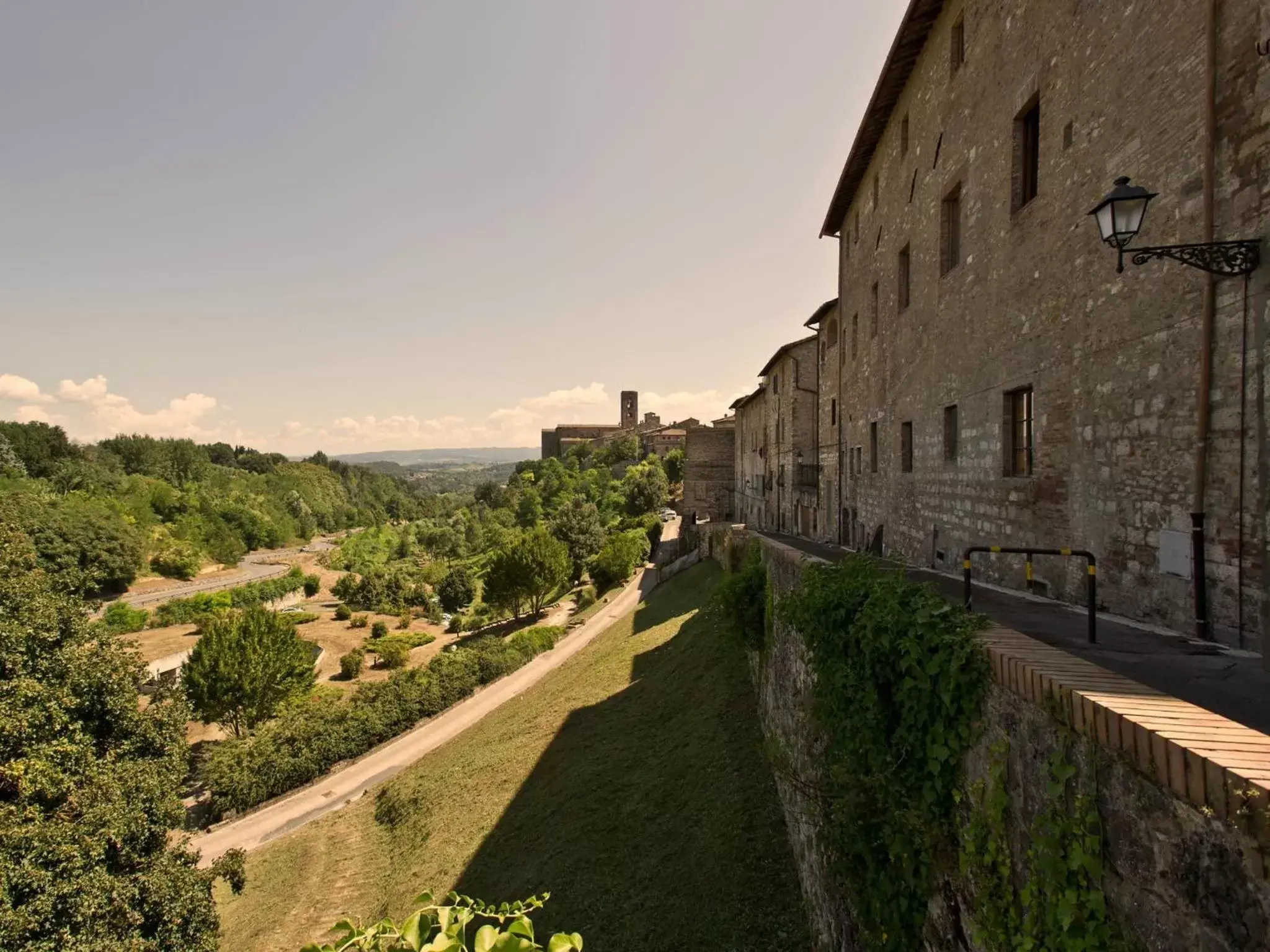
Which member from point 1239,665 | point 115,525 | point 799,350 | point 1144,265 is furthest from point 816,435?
point 115,525

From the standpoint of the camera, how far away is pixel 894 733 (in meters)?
4.75

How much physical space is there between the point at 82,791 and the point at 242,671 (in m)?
15.1

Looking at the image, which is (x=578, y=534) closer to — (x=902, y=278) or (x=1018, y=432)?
(x=902, y=278)

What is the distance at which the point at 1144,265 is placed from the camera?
19.8 ft

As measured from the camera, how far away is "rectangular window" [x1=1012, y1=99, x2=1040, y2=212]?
856 centimetres

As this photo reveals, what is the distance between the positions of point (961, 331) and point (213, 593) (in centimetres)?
6326

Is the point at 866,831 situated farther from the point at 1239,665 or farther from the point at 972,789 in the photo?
the point at 1239,665

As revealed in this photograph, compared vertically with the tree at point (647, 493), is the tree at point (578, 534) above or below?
below

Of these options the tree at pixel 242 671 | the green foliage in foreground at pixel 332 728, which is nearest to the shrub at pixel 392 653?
the green foliage in foreground at pixel 332 728

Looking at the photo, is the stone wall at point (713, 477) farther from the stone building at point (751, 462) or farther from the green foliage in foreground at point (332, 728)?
the green foliage in foreground at point (332, 728)

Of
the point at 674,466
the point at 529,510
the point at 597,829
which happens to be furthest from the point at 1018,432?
the point at 529,510

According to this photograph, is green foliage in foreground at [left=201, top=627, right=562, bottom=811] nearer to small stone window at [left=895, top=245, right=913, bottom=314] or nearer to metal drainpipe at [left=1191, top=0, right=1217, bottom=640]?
small stone window at [left=895, top=245, right=913, bottom=314]

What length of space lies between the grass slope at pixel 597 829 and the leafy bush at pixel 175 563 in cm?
5705

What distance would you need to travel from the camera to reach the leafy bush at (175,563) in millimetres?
62906
